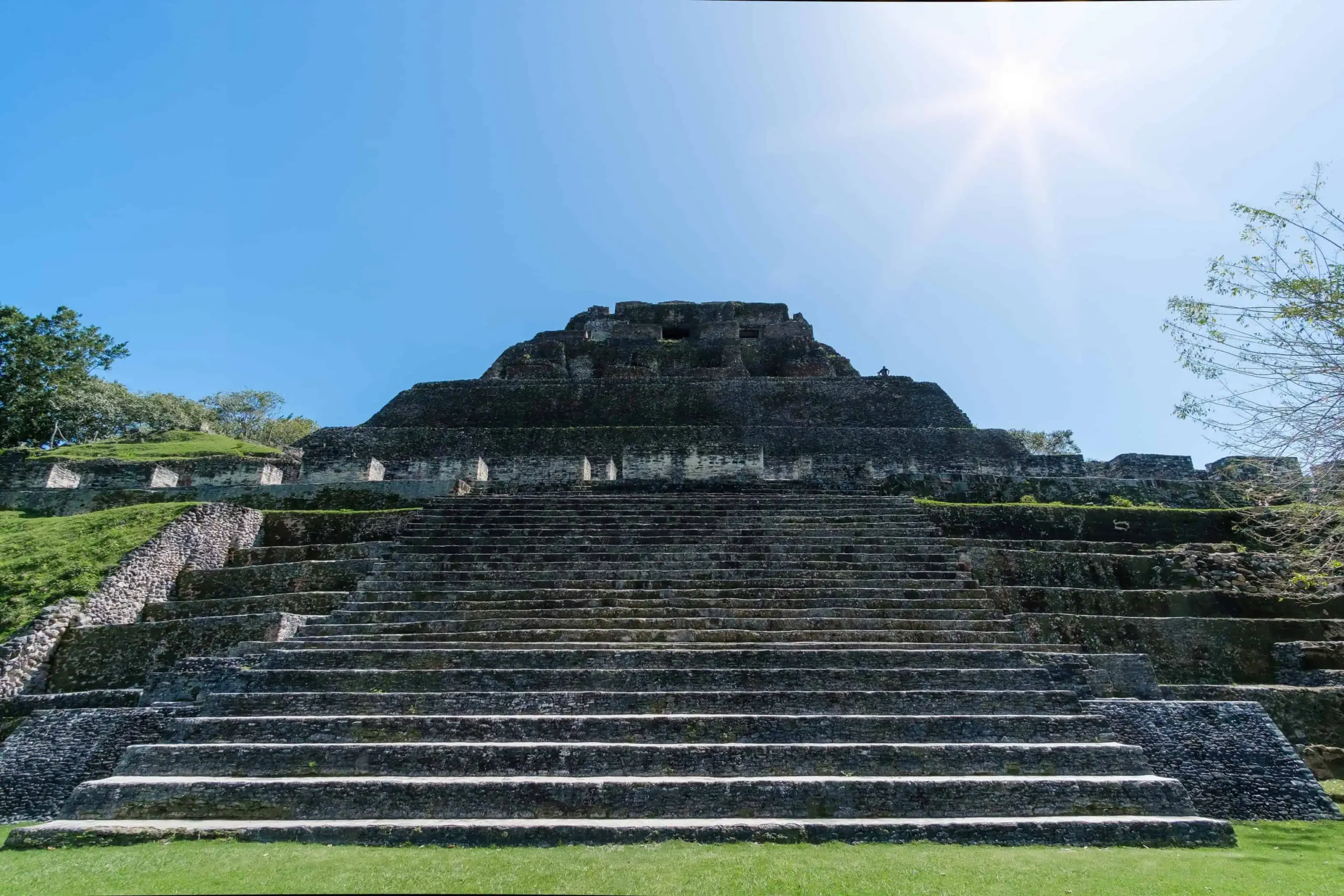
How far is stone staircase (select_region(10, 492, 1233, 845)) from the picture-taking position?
4797mm

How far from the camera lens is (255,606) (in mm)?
8586

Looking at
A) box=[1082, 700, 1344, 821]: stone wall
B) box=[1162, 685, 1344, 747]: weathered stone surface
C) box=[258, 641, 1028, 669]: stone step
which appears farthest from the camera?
box=[258, 641, 1028, 669]: stone step

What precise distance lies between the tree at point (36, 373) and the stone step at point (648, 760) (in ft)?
82.1

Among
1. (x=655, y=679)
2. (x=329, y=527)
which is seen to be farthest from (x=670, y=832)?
(x=329, y=527)

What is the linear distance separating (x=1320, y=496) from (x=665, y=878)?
6698 millimetres

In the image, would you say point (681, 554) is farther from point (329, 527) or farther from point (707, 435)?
point (707, 435)

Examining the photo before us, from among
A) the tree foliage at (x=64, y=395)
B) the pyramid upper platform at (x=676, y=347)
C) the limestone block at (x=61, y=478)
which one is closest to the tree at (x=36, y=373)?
the tree foliage at (x=64, y=395)

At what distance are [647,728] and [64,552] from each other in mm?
9074

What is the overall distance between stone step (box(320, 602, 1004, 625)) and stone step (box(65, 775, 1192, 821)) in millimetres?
2740

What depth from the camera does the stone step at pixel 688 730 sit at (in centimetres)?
564

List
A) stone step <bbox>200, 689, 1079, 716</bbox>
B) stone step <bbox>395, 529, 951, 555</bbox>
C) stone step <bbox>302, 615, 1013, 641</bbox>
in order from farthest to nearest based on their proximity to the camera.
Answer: stone step <bbox>395, 529, 951, 555</bbox> < stone step <bbox>302, 615, 1013, 641</bbox> < stone step <bbox>200, 689, 1079, 716</bbox>

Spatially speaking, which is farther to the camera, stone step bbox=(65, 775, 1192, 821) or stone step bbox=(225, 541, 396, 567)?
stone step bbox=(225, 541, 396, 567)

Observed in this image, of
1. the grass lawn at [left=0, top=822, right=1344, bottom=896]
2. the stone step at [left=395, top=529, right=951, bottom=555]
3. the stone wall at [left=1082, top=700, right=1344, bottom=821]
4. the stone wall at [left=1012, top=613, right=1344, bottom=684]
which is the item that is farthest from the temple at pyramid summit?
the grass lawn at [left=0, top=822, right=1344, bottom=896]

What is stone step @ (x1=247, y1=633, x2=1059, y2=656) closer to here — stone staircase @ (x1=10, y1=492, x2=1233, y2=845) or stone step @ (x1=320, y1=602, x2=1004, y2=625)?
stone staircase @ (x1=10, y1=492, x2=1233, y2=845)
